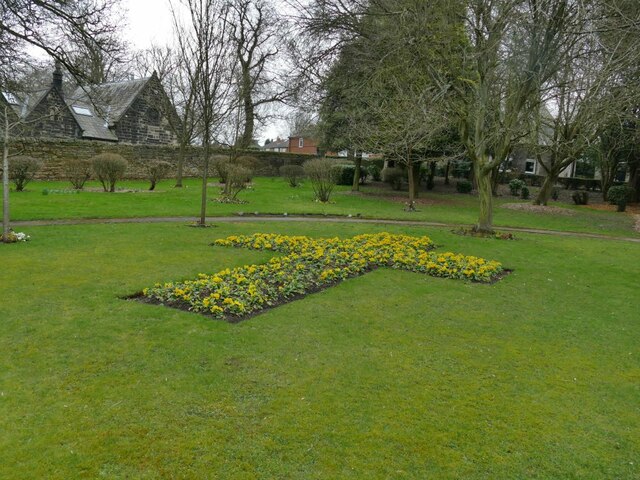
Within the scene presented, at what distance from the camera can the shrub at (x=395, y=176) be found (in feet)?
107

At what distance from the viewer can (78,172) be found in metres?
24.5

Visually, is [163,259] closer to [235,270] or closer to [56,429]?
[235,270]

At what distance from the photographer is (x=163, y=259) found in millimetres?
9844

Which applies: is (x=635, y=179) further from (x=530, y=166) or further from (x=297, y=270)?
(x=297, y=270)

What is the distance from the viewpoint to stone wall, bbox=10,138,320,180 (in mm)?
26266

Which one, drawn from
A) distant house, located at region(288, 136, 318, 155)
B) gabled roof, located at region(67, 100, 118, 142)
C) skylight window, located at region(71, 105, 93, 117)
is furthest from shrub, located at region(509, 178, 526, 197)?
distant house, located at region(288, 136, 318, 155)

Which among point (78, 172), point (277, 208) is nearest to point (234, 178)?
point (277, 208)

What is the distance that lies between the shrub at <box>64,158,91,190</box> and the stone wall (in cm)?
117

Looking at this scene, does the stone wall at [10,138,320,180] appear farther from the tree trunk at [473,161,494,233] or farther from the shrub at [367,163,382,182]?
the tree trunk at [473,161,494,233]

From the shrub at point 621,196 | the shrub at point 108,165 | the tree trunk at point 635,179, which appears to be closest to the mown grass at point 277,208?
the shrub at point 108,165

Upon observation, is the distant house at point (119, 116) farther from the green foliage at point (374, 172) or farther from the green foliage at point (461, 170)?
the green foliage at point (461, 170)

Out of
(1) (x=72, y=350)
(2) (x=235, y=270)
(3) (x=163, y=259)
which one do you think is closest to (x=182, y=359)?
(1) (x=72, y=350)

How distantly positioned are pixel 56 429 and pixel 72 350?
161 cm

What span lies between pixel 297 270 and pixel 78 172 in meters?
19.9
